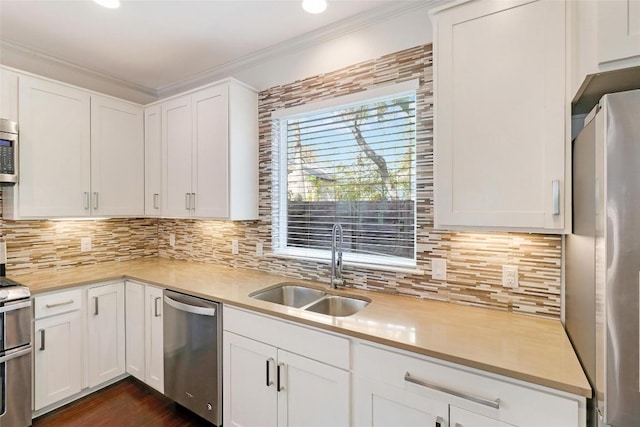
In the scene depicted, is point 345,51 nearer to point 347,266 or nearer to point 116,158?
point 347,266

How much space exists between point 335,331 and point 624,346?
1.00m

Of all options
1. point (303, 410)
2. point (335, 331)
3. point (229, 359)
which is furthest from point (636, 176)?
point (229, 359)

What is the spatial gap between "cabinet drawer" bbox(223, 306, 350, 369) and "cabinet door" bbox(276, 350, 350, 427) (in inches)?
1.6

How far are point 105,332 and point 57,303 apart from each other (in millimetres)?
433

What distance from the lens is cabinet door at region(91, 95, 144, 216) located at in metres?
2.64

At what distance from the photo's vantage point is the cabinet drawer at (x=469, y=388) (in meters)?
1.05

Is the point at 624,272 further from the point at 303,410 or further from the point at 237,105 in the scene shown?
the point at 237,105

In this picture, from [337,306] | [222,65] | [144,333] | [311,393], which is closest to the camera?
[311,393]

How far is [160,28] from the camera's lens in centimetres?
218

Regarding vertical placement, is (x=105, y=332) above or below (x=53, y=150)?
below

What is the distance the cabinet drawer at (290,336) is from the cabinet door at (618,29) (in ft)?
4.72

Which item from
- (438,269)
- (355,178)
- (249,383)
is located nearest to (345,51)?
(355,178)

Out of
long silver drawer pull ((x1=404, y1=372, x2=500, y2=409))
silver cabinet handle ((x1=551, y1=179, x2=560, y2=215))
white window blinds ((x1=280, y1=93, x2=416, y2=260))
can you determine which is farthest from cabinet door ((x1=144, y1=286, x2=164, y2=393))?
silver cabinet handle ((x1=551, y1=179, x2=560, y2=215))

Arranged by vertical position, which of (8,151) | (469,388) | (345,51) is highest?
(345,51)
